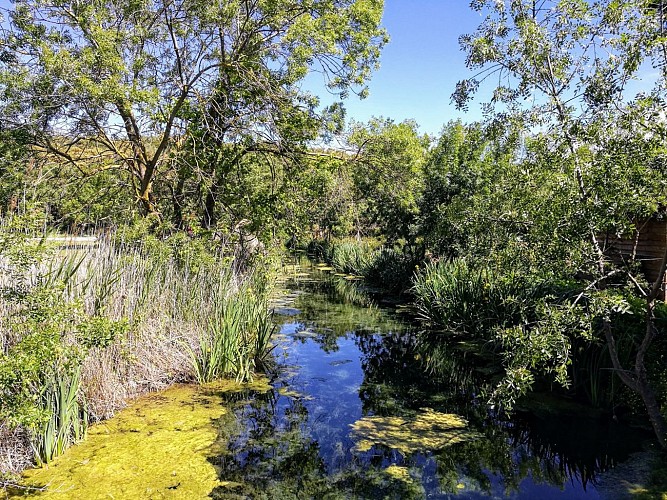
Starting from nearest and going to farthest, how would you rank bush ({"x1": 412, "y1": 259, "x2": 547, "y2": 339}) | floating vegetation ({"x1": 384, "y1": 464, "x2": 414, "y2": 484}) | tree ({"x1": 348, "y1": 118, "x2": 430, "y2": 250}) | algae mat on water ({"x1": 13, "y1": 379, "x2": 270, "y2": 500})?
algae mat on water ({"x1": 13, "y1": 379, "x2": 270, "y2": 500}) < floating vegetation ({"x1": 384, "y1": 464, "x2": 414, "y2": 484}) < bush ({"x1": 412, "y1": 259, "x2": 547, "y2": 339}) < tree ({"x1": 348, "y1": 118, "x2": 430, "y2": 250})

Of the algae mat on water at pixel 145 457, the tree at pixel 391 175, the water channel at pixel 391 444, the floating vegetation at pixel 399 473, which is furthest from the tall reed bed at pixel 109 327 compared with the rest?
the tree at pixel 391 175

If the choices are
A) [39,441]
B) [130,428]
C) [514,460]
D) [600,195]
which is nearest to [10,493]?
[39,441]

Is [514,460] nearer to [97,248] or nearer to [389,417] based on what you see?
[389,417]

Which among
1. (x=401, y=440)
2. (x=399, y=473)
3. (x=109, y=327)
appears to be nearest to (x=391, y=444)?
(x=401, y=440)

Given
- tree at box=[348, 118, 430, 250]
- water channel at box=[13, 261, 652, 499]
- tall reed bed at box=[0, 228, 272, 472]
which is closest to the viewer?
tall reed bed at box=[0, 228, 272, 472]

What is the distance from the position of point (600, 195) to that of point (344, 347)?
5955mm

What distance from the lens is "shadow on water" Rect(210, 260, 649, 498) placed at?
4055mm

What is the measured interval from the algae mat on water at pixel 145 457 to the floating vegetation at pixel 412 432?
4.96ft

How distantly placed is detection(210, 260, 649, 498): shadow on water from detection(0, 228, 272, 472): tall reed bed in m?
0.85

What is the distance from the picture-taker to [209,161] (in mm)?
8203

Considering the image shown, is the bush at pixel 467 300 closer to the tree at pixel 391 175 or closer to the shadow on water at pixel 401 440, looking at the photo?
the shadow on water at pixel 401 440

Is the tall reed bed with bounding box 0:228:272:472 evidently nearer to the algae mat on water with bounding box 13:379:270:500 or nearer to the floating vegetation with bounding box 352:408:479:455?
the algae mat on water with bounding box 13:379:270:500

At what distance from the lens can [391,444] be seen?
4.81 metres

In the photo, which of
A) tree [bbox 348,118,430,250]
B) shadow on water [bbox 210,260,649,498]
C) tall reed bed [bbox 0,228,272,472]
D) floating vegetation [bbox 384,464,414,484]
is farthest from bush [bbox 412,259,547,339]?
tall reed bed [bbox 0,228,272,472]
